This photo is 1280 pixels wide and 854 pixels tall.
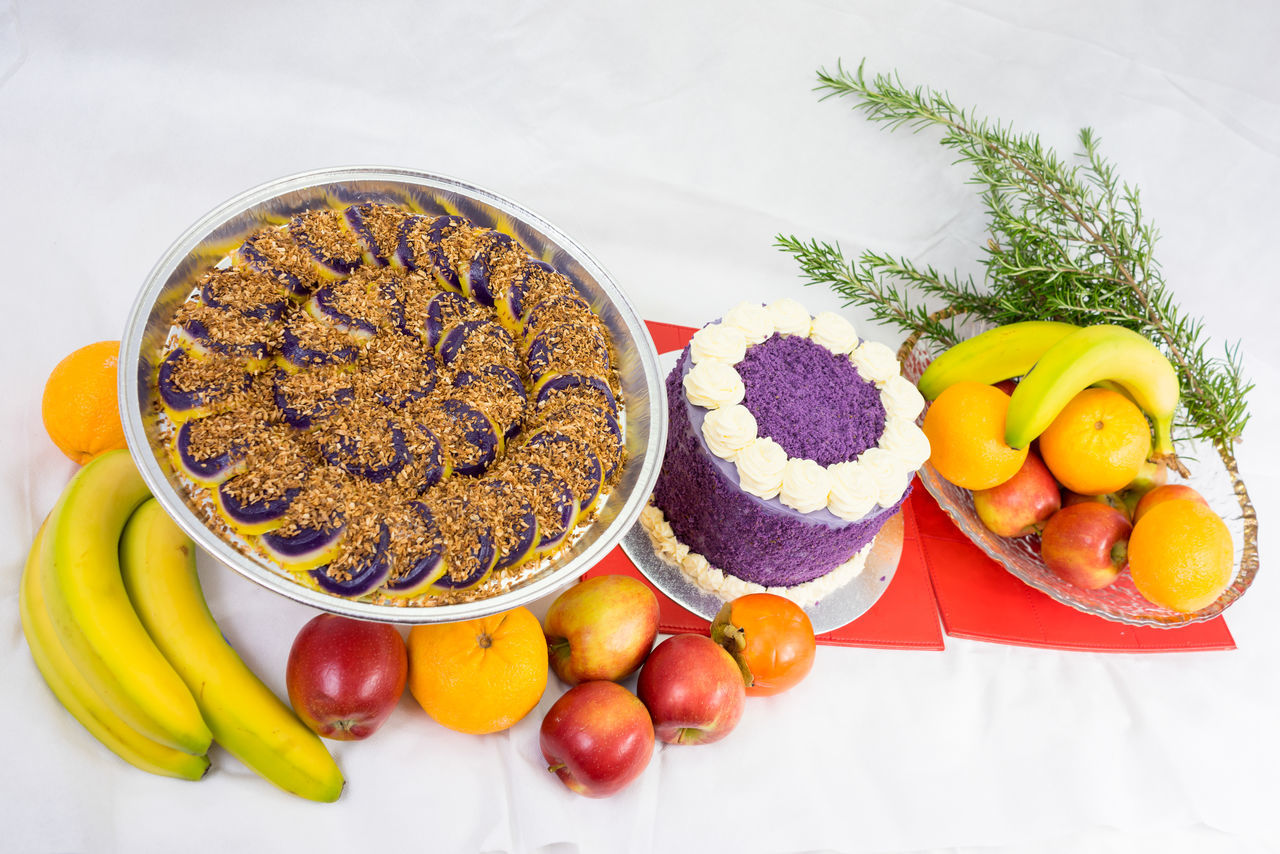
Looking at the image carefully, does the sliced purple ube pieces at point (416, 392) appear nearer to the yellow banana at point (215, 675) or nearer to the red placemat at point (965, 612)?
the yellow banana at point (215, 675)

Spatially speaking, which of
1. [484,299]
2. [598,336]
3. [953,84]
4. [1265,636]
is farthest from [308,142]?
[1265,636]

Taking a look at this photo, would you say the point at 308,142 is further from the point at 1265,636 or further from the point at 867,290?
the point at 1265,636

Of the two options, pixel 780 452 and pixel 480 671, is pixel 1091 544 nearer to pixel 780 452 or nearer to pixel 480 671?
pixel 780 452

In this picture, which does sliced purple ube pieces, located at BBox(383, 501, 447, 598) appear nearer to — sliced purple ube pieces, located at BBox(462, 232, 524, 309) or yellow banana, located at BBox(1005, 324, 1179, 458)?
sliced purple ube pieces, located at BBox(462, 232, 524, 309)

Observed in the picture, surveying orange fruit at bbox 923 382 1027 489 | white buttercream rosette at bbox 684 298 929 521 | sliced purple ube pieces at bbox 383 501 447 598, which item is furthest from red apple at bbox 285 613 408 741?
orange fruit at bbox 923 382 1027 489

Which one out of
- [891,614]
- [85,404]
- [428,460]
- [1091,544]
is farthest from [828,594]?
[85,404]
